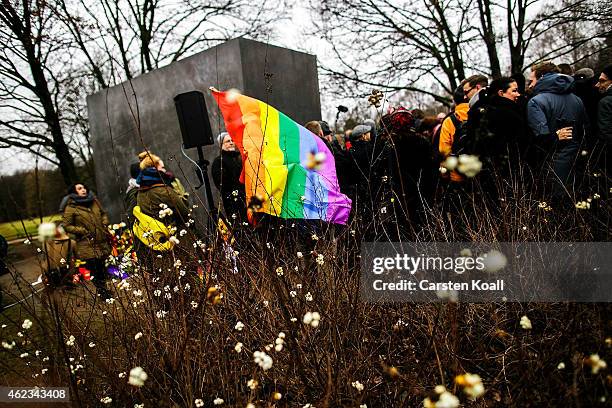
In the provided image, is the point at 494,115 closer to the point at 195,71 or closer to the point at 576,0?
the point at 195,71

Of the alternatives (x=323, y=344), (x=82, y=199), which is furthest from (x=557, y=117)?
(x=82, y=199)

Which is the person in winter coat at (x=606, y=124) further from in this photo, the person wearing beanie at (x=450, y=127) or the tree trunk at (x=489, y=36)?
the tree trunk at (x=489, y=36)

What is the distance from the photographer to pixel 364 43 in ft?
32.5

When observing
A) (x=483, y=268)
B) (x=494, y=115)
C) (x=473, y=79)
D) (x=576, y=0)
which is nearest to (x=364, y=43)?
(x=576, y=0)

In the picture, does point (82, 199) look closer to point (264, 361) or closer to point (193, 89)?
point (193, 89)

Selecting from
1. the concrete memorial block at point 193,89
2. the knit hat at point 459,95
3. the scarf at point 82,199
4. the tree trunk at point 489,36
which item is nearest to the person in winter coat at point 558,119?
the knit hat at point 459,95

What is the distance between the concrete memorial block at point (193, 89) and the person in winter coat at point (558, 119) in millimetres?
3458

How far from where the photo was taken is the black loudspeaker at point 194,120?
4094 mm

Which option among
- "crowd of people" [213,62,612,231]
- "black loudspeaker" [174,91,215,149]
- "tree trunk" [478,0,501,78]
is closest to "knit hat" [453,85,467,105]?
"crowd of people" [213,62,612,231]

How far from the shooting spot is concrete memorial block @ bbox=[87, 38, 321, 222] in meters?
6.59

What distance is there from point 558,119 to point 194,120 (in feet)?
10.1

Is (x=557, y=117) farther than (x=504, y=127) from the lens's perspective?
Yes

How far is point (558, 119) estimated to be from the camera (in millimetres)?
3447
